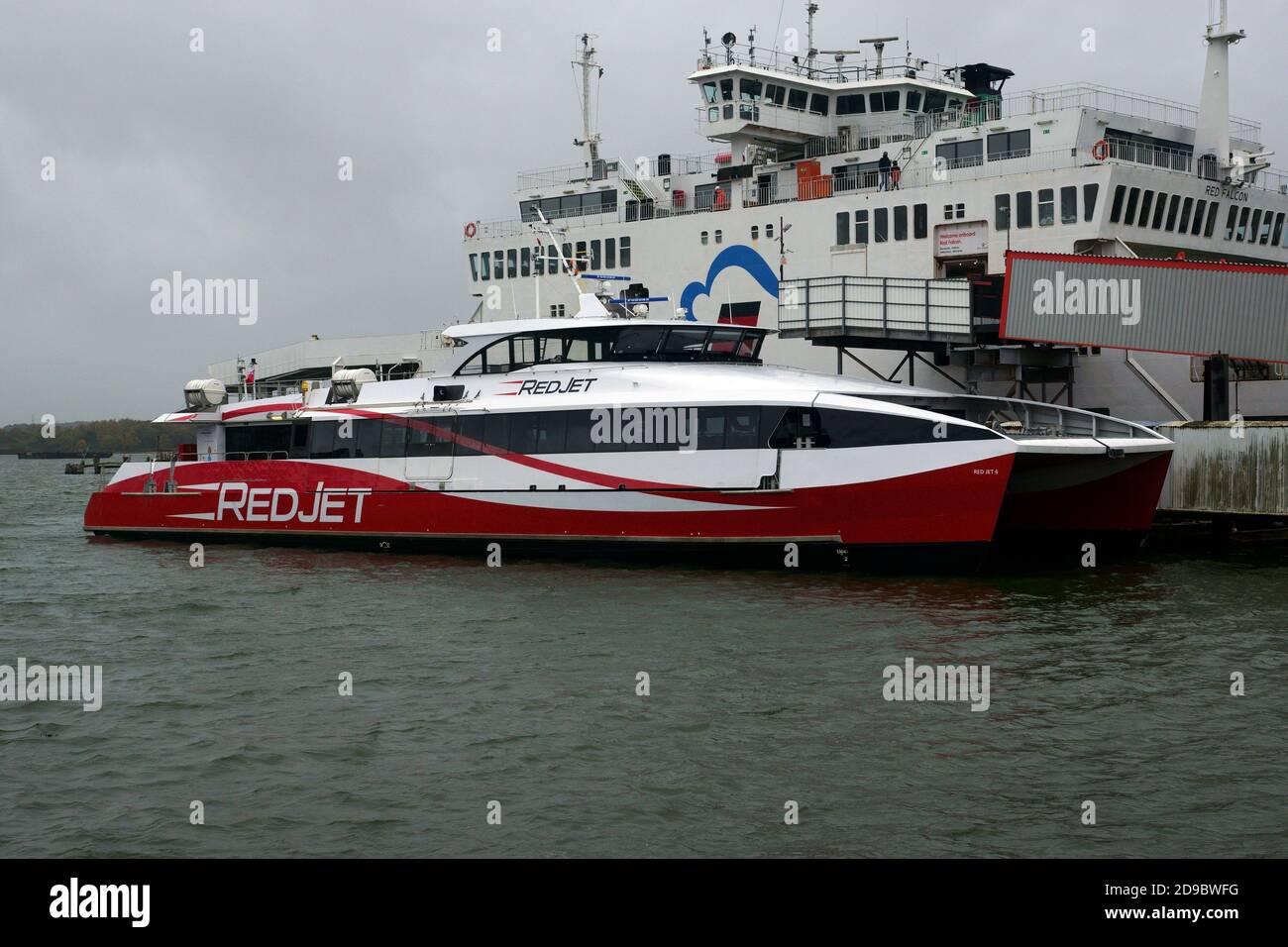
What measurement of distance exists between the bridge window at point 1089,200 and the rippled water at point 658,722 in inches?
500

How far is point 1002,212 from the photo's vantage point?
32.5m

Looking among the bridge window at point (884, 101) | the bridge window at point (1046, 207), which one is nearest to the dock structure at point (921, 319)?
the bridge window at point (1046, 207)

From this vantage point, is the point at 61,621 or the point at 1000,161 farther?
the point at 1000,161

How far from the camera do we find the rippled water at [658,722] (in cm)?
948

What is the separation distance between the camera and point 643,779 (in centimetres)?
1058

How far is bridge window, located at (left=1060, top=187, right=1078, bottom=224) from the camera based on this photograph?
31.0m

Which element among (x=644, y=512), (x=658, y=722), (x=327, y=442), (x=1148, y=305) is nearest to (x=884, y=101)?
(x=1148, y=305)

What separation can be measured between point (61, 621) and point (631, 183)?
87.1 feet

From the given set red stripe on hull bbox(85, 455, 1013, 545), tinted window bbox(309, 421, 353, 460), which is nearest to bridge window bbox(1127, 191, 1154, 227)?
red stripe on hull bbox(85, 455, 1013, 545)

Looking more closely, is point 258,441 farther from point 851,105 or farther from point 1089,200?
point 851,105

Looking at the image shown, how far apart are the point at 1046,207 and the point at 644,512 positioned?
51.3 feet
